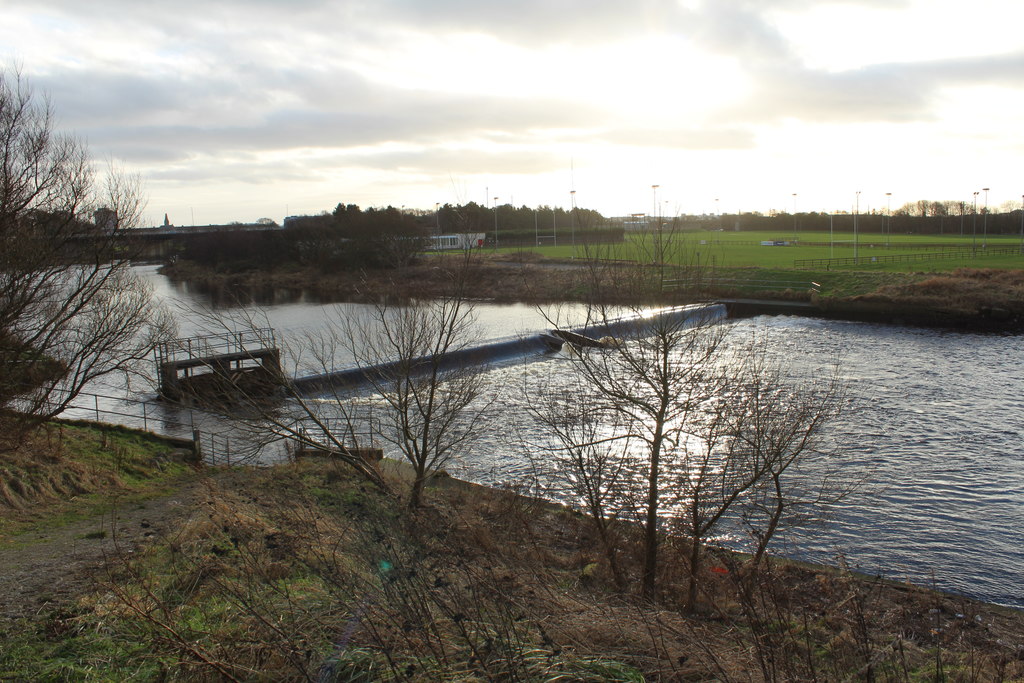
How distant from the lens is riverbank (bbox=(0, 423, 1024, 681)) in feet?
15.5

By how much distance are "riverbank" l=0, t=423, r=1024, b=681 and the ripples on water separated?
141 cm

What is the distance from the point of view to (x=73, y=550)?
10078 mm

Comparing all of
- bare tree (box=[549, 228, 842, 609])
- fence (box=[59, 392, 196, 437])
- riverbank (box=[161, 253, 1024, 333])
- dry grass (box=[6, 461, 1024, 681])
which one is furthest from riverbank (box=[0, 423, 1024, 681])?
riverbank (box=[161, 253, 1024, 333])

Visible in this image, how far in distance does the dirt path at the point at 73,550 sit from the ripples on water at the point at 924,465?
753 centimetres

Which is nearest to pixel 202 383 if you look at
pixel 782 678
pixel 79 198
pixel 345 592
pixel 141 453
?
pixel 141 453

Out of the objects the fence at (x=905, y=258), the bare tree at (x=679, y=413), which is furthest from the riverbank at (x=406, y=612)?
the fence at (x=905, y=258)

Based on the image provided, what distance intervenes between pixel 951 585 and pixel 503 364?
21757mm

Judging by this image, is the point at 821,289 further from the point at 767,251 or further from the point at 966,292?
the point at 767,251

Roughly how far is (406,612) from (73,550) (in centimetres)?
769

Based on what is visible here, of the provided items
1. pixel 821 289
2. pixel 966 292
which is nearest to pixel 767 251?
pixel 821 289

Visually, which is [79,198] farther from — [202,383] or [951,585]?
[951,585]

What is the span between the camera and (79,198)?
1678 cm

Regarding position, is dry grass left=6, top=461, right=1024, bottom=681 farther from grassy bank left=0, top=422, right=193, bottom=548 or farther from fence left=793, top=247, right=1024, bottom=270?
fence left=793, top=247, right=1024, bottom=270

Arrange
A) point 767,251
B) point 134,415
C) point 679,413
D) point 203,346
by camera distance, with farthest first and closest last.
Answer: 1. point 767,251
2. point 203,346
3. point 134,415
4. point 679,413
